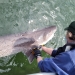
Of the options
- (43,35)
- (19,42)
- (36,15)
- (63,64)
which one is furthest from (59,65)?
(36,15)

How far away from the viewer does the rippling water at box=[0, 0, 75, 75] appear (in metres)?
5.86

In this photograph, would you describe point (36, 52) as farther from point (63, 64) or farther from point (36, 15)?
point (36, 15)

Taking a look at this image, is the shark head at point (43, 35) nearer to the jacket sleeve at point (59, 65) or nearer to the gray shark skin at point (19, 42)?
the gray shark skin at point (19, 42)

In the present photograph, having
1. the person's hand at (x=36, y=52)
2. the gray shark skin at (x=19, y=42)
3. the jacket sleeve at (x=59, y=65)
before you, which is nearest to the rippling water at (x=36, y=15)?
the gray shark skin at (x=19, y=42)

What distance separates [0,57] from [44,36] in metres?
1.09

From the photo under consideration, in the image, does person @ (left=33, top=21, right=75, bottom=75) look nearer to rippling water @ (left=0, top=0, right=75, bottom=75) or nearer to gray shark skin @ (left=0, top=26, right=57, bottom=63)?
gray shark skin @ (left=0, top=26, right=57, bottom=63)

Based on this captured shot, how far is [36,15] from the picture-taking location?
20.7 ft

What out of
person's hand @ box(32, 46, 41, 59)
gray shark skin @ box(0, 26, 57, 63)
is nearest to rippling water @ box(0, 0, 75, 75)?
gray shark skin @ box(0, 26, 57, 63)

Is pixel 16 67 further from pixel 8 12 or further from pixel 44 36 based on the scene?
pixel 8 12

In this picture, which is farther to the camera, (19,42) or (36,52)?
(19,42)

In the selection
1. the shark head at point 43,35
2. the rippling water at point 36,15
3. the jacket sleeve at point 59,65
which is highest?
the rippling water at point 36,15

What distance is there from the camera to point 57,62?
3.27m

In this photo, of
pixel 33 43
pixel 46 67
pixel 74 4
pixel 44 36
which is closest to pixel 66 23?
pixel 74 4

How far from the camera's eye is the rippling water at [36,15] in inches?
231
